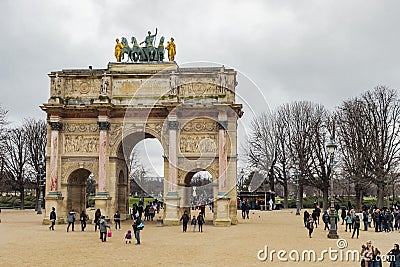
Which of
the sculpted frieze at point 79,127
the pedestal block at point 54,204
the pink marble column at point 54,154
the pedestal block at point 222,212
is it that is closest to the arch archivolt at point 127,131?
the sculpted frieze at point 79,127

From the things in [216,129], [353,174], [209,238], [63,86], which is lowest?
[209,238]

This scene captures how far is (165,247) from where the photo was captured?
2155 centimetres

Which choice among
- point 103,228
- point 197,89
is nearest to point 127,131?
point 197,89

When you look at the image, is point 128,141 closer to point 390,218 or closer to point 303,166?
point 390,218

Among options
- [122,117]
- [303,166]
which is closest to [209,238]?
[122,117]

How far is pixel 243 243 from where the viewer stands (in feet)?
75.2

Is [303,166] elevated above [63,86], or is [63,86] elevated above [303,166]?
[63,86]

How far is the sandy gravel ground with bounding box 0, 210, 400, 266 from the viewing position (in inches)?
679

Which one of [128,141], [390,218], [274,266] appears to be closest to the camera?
[274,266]

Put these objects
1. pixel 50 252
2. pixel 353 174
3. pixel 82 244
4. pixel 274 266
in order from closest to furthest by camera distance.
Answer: pixel 274 266 < pixel 50 252 < pixel 82 244 < pixel 353 174

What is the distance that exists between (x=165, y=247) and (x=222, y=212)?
528 inches

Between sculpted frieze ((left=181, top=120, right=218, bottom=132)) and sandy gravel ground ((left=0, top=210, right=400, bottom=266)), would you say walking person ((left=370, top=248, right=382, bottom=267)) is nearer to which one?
sandy gravel ground ((left=0, top=210, right=400, bottom=266))

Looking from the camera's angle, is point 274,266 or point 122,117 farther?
point 122,117

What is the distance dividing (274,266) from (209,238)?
9481 millimetres
